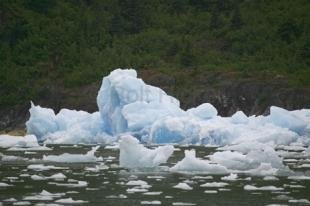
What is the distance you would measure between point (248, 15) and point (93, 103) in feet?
62.4

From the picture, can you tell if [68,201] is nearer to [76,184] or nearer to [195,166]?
[76,184]

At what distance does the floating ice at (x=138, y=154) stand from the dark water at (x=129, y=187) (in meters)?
0.52

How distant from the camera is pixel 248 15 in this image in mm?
67062

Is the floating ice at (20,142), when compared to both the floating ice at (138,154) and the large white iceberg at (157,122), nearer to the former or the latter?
the large white iceberg at (157,122)

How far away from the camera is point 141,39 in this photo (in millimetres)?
64750

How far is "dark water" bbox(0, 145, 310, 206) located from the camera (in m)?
15.4

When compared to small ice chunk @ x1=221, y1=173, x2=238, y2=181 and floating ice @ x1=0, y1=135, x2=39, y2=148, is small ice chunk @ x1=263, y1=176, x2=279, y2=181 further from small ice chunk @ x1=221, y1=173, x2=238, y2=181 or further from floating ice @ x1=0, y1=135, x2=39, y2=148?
floating ice @ x1=0, y1=135, x2=39, y2=148

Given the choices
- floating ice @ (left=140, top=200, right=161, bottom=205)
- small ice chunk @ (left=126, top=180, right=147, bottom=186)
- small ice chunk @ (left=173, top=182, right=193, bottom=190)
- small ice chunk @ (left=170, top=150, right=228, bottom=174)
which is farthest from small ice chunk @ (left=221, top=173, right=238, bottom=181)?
floating ice @ (left=140, top=200, right=161, bottom=205)

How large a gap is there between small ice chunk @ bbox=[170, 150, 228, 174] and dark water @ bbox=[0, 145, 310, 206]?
563 mm

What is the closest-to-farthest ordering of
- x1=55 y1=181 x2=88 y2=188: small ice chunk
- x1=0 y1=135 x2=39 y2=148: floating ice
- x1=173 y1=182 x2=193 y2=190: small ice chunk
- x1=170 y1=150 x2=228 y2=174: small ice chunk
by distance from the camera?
x1=173 y1=182 x2=193 y2=190: small ice chunk < x1=55 y1=181 x2=88 y2=188: small ice chunk < x1=170 y1=150 x2=228 y2=174: small ice chunk < x1=0 y1=135 x2=39 y2=148: floating ice

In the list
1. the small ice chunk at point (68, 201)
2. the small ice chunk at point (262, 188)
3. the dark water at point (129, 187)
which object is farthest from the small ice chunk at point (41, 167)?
the small ice chunk at point (68, 201)

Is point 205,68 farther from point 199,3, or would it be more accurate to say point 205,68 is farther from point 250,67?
point 199,3

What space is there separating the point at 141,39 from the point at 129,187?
47.8m

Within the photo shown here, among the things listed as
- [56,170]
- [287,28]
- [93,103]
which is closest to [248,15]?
[287,28]
